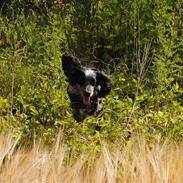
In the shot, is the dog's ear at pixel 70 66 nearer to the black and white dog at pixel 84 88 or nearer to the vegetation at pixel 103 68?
the black and white dog at pixel 84 88

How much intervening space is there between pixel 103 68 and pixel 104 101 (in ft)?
4.74

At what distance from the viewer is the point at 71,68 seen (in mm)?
4277

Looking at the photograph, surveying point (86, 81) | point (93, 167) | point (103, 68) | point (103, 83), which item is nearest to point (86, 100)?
point (86, 81)

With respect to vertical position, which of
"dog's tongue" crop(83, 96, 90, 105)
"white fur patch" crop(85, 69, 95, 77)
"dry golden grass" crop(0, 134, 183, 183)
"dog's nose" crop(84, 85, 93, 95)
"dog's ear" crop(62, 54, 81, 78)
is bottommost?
"dry golden grass" crop(0, 134, 183, 183)

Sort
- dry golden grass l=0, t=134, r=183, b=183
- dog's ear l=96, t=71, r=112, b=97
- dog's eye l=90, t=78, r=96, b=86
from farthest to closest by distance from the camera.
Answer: dog's ear l=96, t=71, r=112, b=97, dog's eye l=90, t=78, r=96, b=86, dry golden grass l=0, t=134, r=183, b=183

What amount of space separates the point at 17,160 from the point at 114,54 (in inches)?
132

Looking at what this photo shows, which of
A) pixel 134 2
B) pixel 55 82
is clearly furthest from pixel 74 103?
pixel 134 2

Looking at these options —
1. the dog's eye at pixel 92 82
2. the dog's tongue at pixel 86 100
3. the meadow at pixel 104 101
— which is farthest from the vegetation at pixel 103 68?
the dog's eye at pixel 92 82

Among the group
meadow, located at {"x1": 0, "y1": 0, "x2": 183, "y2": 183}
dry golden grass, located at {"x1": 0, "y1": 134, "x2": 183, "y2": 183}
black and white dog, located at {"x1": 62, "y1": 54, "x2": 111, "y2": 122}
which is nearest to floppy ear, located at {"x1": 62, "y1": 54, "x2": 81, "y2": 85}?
black and white dog, located at {"x1": 62, "y1": 54, "x2": 111, "y2": 122}

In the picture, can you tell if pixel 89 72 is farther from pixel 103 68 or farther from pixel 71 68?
pixel 103 68

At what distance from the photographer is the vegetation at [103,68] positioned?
406 centimetres

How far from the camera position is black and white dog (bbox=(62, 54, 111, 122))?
4.15m

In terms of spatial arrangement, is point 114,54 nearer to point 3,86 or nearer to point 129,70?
point 129,70

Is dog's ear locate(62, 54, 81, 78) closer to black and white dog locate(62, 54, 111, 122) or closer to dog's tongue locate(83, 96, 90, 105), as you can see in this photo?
black and white dog locate(62, 54, 111, 122)
